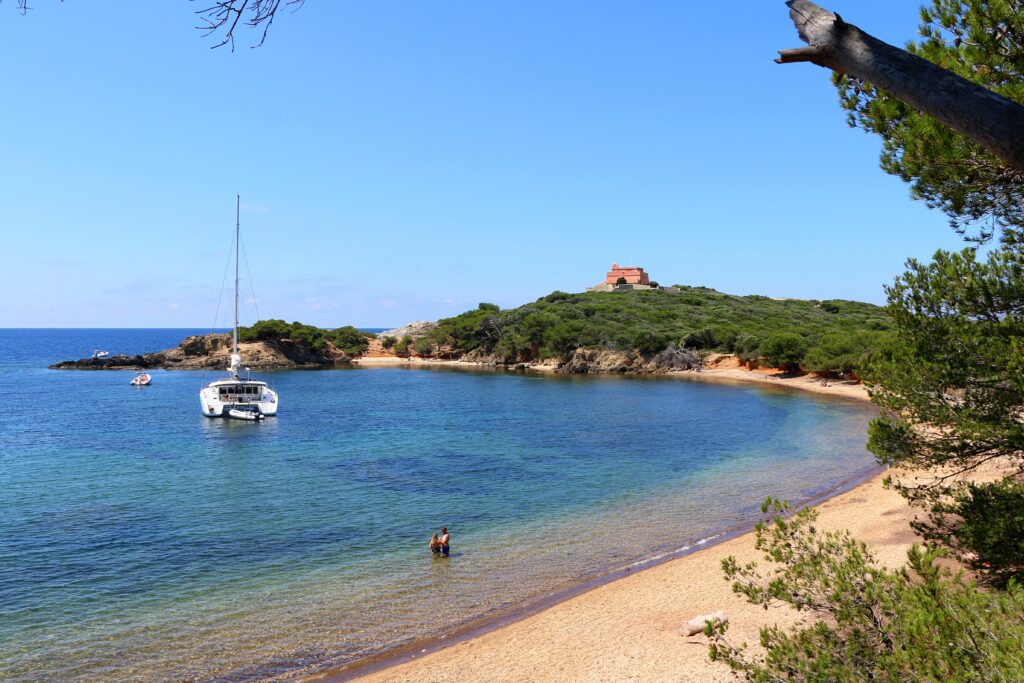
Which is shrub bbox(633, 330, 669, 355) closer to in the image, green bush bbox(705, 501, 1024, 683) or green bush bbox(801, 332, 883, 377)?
green bush bbox(801, 332, 883, 377)

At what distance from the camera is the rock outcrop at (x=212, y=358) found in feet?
313

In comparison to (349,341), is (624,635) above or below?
below

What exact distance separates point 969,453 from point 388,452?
28907 millimetres

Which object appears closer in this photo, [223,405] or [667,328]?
[223,405]

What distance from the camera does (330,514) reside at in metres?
22.5

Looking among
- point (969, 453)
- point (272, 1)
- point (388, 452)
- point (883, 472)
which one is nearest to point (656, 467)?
point (883, 472)

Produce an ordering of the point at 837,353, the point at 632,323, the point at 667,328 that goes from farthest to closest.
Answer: the point at 632,323
the point at 667,328
the point at 837,353

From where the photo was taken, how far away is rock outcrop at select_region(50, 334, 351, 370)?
3750 inches

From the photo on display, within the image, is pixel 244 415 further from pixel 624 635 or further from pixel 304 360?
pixel 304 360

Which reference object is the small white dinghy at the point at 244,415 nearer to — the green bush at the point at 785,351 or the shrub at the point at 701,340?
the green bush at the point at 785,351

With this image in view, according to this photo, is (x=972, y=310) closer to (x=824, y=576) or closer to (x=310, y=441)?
(x=824, y=576)

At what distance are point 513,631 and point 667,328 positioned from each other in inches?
3189

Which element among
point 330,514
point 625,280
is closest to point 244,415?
point 330,514

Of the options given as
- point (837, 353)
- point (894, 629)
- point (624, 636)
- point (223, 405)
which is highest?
point (837, 353)
